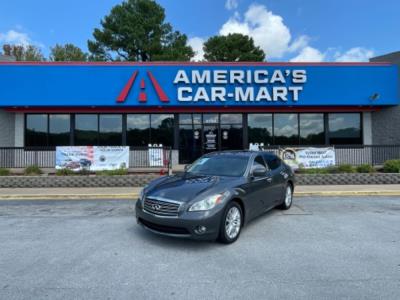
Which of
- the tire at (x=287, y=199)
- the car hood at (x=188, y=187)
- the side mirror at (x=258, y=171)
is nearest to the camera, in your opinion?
the car hood at (x=188, y=187)

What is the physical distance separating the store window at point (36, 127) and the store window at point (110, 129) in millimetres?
3118

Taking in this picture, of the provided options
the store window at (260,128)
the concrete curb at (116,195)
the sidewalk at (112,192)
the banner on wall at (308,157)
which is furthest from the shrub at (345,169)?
the store window at (260,128)

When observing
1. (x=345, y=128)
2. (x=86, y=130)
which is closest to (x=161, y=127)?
(x=86, y=130)

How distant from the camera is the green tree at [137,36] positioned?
117 feet

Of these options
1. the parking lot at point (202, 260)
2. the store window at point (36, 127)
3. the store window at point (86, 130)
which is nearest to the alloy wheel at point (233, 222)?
the parking lot at point (202, 260)

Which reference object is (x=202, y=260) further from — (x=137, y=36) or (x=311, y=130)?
(x=137, y=36)

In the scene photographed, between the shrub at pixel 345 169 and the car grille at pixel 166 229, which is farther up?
the shrub at pixel 345 169

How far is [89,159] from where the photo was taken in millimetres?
13156

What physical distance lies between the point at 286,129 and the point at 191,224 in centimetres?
1433

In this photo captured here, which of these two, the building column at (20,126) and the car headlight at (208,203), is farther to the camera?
the building column at (20,126)

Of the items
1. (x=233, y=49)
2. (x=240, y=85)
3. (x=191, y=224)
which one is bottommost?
(x=191, y=224)

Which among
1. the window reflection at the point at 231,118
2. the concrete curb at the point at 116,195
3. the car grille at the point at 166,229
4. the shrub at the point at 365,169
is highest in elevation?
the window reflection at the point at 231,118

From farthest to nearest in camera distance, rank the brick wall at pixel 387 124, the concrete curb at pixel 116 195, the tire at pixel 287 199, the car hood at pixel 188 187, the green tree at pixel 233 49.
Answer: the green tree at pixel 233 49
the brick wall at pixel 387 124
the concrete curb at pixel 116 195
the tire at pixel 287 199
the car hood at pixel 188 187

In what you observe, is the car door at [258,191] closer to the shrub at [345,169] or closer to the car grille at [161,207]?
the car grille at [161,207]
